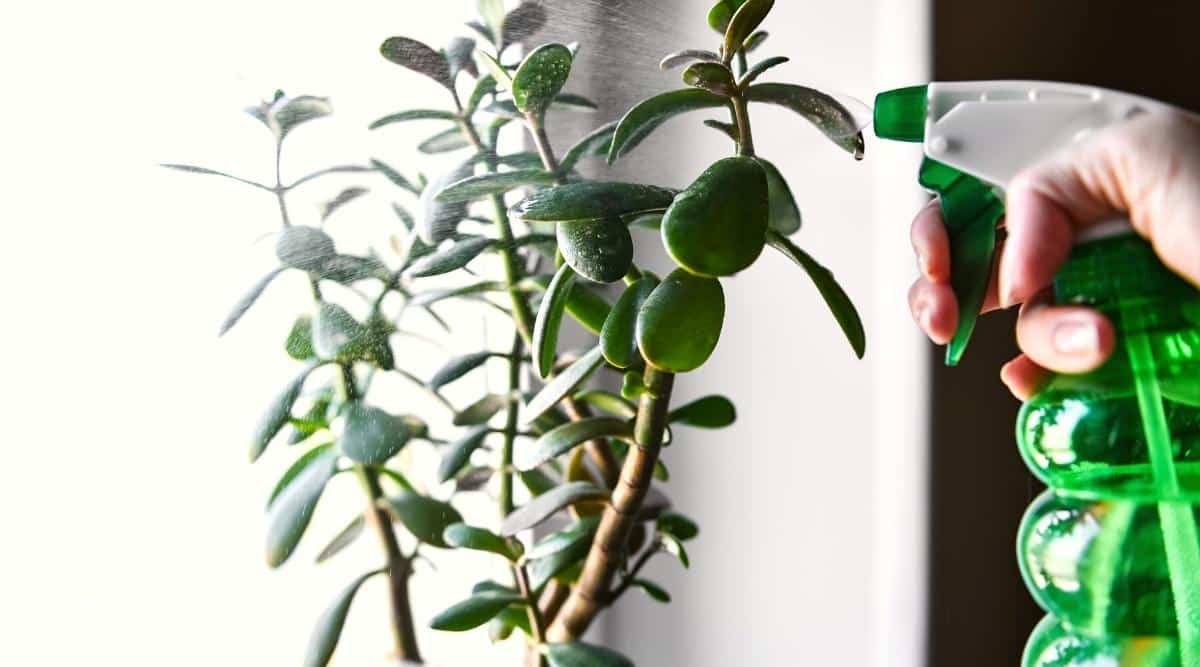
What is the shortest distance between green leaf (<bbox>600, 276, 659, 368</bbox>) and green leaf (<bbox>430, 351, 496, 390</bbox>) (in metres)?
0.17

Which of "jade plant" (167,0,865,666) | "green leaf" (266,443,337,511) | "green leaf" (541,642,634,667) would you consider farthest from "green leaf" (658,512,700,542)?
"green leaf" (266,443,337,511)

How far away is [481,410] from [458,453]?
0.17 feet

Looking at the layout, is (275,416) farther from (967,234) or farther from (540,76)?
(967,234)

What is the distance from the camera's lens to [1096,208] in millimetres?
356

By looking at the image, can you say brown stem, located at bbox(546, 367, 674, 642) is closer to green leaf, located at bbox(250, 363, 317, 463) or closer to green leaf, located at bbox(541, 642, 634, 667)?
green leaf, located at bbox(541, 642, 634, 667)

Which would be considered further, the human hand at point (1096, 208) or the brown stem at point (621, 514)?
the brown stem at point (621, 514)

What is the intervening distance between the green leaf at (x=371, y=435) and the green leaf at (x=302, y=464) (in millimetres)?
33

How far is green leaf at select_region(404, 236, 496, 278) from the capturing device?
18.7 inches

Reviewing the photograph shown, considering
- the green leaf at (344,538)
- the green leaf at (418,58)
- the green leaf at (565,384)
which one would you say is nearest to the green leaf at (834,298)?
the green leaf at (565,384)

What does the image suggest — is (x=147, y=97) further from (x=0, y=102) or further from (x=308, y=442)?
(x=308, y=442)

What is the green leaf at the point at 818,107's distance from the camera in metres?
0.44

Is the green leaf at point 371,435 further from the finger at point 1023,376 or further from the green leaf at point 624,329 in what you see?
the finger at point 1023,376

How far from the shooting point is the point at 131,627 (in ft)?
1.77

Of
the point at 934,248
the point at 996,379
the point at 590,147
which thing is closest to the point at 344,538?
the point at 590,147
